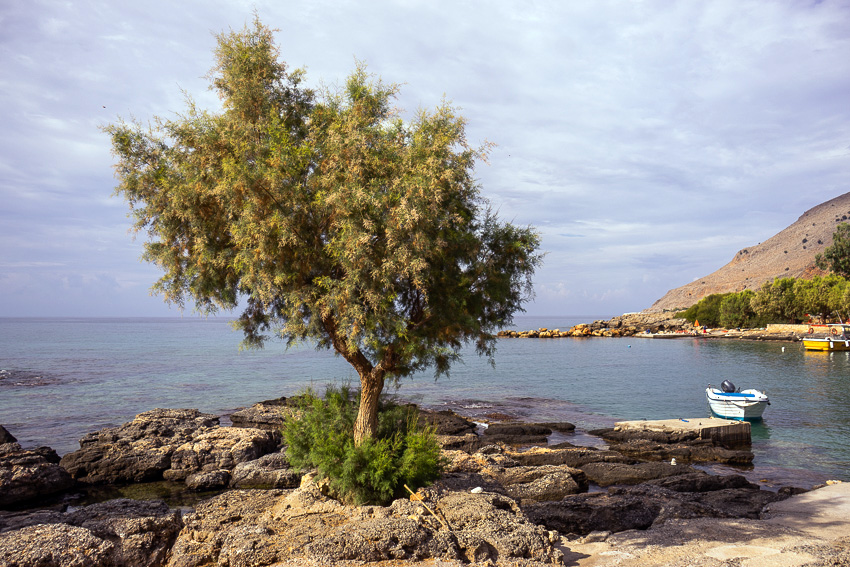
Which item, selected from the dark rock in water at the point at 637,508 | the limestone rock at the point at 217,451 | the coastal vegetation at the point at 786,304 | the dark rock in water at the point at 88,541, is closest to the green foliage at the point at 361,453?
the dark rock in water at the point at 88,541

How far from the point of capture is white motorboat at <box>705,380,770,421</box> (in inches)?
1099

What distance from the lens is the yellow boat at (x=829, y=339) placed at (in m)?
66.3

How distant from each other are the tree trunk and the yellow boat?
74.8m

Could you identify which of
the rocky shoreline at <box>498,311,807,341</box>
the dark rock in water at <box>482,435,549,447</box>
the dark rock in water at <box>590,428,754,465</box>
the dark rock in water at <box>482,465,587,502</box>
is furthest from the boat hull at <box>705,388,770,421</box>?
the rocky shoreline at <box>498,311,807,341</box>

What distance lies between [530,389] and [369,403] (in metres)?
33.5

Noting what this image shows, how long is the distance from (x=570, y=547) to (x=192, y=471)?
41.2ft

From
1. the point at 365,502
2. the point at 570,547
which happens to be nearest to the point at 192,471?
the point at 365,502

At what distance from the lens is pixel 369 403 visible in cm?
1132

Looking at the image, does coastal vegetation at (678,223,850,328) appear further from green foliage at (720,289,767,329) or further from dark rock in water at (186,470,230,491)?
dark rock in water at (186,470,230,491)

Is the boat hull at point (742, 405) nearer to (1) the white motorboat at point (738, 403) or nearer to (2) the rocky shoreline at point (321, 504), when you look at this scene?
(1) the white motorboat at point (738, 403)

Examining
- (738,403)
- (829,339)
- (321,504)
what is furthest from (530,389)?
(829,339)

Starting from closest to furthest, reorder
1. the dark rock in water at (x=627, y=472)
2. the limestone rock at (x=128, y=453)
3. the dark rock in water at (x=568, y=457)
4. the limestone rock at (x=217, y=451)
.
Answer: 1. the dark rock in water at (x=627, y=472)
2. the limestone rock at (x=128, y=453)
3. the limestone rock at (x=217, y=451)
4. the dark rock in water at (x=568, y=457)

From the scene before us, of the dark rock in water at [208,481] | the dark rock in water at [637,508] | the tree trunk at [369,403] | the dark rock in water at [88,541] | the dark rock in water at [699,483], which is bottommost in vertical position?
the dark rock in water at [208,481]

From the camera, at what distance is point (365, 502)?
10.1 m
